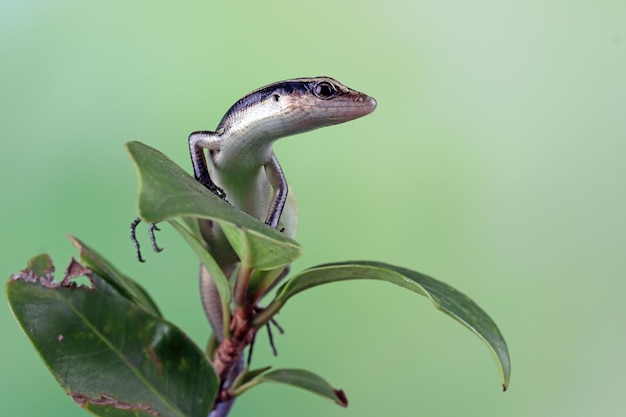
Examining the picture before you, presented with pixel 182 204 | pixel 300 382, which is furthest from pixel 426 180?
pixel 182 204

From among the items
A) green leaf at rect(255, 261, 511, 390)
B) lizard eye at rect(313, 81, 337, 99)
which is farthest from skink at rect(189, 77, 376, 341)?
green leaf at rect(255, 261, 511, 390)

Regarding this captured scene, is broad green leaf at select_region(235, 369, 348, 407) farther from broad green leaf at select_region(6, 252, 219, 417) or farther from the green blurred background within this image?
the green blurred background

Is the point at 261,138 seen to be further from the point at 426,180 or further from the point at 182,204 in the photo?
the point at 426,180

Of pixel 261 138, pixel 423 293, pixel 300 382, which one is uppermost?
pixel 261 138

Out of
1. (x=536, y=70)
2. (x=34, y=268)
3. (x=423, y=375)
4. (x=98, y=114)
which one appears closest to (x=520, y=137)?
(x=536, y=70)

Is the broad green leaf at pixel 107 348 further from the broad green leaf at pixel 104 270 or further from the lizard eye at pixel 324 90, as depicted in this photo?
the lizard eye at pixel 324 90

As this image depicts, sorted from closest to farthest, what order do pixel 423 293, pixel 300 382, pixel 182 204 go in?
pixel 182 204
pixel 423 293
pixel 300 382

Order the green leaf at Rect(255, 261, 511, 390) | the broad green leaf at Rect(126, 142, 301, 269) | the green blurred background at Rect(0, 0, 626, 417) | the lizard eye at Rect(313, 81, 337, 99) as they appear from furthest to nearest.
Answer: the green blurred background at Rect(0, 0, 626, 417) → the lizard eye at Rect(313, 81, 337, 99) → the green leaf at Rect(255, 261, 511, 390) → the broad green leaf at Rect(126, 142, 301, 269)
